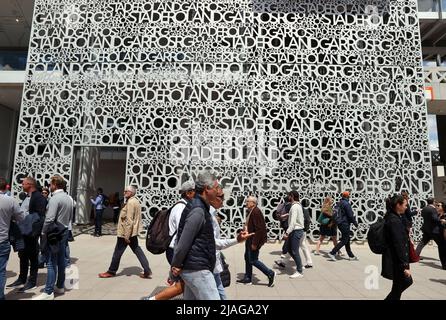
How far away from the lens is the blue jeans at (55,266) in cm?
481

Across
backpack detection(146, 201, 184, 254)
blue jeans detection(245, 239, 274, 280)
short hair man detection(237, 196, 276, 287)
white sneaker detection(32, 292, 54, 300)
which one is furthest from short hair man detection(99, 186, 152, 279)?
short hair man detection(237, 196, 276, 287)

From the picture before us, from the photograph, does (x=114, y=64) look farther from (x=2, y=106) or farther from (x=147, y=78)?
(x=2, y=106)

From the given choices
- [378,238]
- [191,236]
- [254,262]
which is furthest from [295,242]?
[191,236]

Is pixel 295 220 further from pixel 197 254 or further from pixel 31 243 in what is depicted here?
pixel 31 243

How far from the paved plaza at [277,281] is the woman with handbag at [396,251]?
5.34ft

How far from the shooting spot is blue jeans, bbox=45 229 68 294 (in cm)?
481

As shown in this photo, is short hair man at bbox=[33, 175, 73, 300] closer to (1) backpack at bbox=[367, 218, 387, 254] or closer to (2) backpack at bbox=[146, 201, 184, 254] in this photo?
(2) backpack at bbox=[146, 201, 184, 254]

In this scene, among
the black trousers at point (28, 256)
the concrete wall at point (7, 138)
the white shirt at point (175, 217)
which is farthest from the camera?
the concrete wall at point (7, 138)

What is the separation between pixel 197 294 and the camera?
2898mm

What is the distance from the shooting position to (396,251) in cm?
377

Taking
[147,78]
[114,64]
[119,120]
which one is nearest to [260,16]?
[147,78]

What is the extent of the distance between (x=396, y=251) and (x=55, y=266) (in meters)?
4.85

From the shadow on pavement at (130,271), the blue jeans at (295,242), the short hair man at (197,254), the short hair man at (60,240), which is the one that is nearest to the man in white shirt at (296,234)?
the blue jeans at (295,242)

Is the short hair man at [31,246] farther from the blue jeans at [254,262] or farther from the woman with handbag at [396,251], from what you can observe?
the woman with handbag at [396,251]
